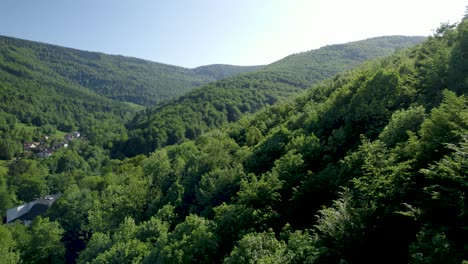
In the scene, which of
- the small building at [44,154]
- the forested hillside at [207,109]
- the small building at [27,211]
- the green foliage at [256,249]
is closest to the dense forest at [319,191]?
the green foliage at [256,249]

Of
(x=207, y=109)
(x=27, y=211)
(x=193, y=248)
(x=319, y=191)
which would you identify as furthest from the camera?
(x=207, y=109)

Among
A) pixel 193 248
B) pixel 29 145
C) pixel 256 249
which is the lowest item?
pixel 29 145

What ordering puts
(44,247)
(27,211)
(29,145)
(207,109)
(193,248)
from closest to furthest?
(193,248) → (44,247) → (27,211) → (207,109) → (29,145)

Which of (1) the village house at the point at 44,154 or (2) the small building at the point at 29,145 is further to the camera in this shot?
(2) the small building at the point at 29,145

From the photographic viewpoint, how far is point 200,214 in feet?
145

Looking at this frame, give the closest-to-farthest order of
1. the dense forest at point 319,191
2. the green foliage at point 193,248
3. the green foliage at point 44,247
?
the dense forest at point 319,191, the green foliage at point 193,248, the green foliage at point 44,247

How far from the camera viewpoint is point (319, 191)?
29.7 metres

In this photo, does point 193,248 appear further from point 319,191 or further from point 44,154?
point 44,154

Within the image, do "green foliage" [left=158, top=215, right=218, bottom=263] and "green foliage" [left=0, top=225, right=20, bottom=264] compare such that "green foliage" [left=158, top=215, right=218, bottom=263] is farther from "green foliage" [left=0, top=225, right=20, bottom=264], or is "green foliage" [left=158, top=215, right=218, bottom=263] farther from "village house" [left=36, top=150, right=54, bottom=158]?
"village house" [left=36, top=150, right=54, bottom=158]

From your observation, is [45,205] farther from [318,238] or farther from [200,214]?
[318,238]

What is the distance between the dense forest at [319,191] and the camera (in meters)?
17.5

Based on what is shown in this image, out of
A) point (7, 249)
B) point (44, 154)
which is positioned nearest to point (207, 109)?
point (44, 154)

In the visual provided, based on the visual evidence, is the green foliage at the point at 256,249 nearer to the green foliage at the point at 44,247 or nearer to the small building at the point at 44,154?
the green foliage at the point at 44,247

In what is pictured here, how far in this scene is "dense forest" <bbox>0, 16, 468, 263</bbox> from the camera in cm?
1745
